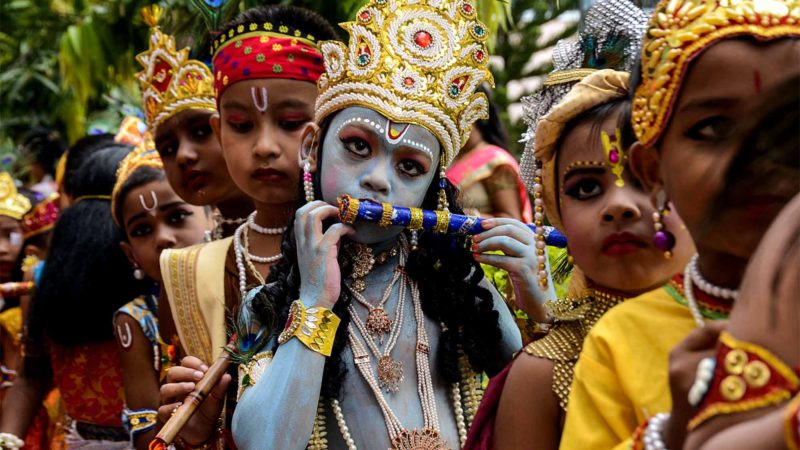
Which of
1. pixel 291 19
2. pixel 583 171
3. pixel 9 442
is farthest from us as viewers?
pixel 9 442

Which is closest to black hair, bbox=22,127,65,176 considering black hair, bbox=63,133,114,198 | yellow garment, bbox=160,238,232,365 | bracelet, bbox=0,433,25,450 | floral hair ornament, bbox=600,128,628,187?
black hair, bbox=63,133,114,198

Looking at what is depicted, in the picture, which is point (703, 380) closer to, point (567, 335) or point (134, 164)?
point (567, 335)

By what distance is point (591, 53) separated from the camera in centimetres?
276

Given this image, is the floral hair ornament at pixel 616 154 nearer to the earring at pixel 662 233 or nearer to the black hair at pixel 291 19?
the earring at pixel 662 233

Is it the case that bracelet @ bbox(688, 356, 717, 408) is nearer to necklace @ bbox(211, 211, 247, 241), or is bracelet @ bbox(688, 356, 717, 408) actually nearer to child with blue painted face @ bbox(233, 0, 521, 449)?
child with blue painted face @ bbox(233, 0, 521, 449)

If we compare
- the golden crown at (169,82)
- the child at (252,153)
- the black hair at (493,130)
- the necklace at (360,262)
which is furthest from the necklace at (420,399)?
the black hair at (493,130)

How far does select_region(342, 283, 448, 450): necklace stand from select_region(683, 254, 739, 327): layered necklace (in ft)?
3.56

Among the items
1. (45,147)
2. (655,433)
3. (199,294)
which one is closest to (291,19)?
(199,294)

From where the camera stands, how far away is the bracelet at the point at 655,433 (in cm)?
156

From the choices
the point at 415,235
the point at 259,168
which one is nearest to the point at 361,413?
the point at 415,235

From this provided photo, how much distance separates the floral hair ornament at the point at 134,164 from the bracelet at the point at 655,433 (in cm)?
336

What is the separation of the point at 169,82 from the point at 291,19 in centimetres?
86

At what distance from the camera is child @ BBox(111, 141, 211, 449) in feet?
14.2

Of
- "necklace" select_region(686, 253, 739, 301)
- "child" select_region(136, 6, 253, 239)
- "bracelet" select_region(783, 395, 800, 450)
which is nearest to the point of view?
"bracelet" select_region(783, 395, 800, 450)
